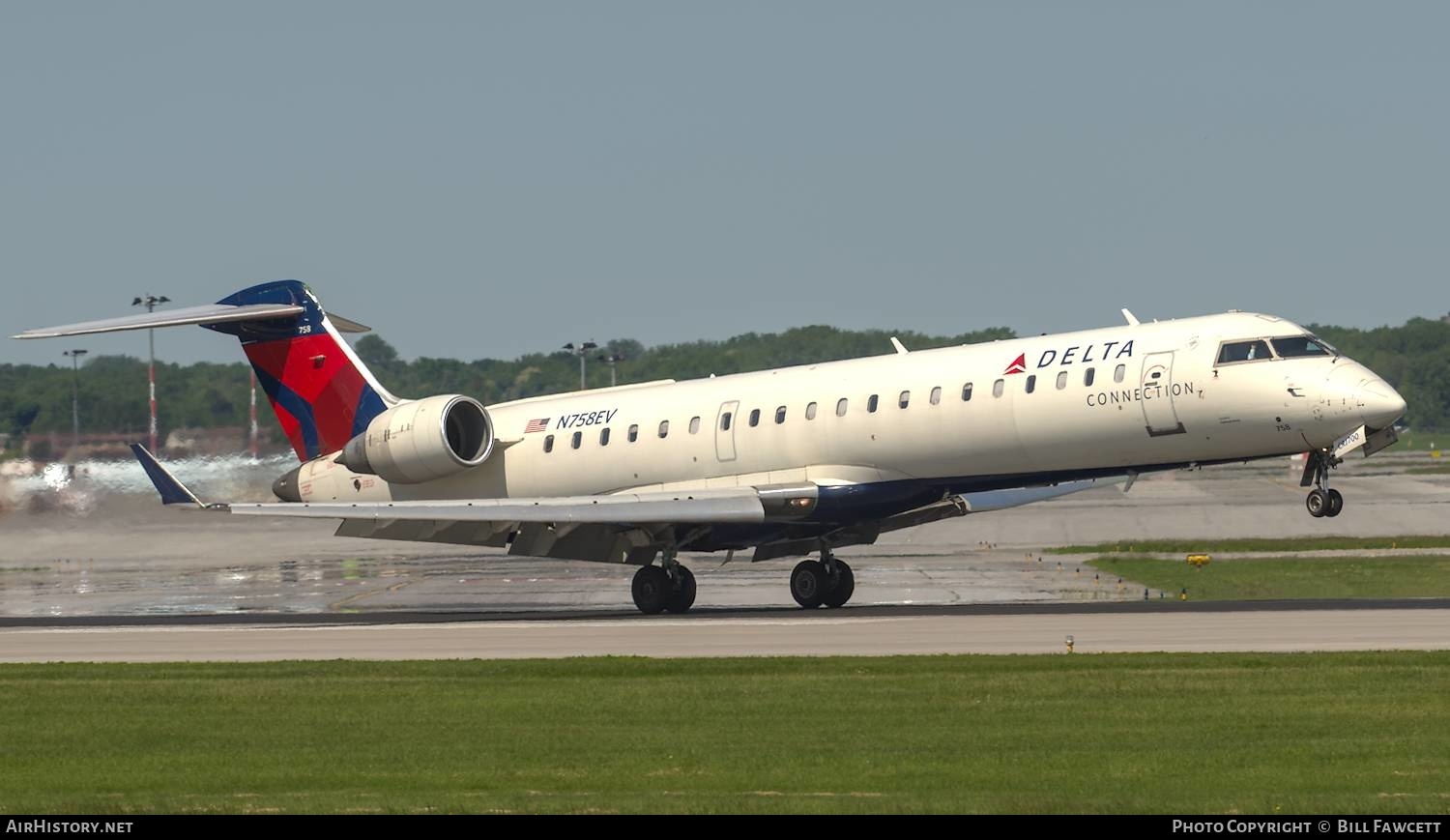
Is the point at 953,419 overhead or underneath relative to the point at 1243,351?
underneath

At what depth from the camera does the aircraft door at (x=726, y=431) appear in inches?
1294

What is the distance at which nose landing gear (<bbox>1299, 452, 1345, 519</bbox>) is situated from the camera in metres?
27.4

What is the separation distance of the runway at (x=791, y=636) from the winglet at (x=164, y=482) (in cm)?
231

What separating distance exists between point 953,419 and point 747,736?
46.2 ft

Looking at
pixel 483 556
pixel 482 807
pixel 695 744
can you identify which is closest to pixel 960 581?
pixel 483 556

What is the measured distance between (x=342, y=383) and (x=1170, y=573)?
1743cm

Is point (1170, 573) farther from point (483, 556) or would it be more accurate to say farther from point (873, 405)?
point (483, 556)

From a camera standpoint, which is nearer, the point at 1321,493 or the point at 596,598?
the point at 1321,493

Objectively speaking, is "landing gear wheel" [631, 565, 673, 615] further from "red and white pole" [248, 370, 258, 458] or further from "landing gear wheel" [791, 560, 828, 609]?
"red and white pole" [248, 370, 258, 458]

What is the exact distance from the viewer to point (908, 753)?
15625 mm

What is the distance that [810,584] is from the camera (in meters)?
33.5

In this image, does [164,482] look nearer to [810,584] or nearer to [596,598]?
[596,598]

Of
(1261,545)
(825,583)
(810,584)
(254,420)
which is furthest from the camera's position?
(254,420)

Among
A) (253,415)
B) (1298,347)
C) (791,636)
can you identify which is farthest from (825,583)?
(253,415)
